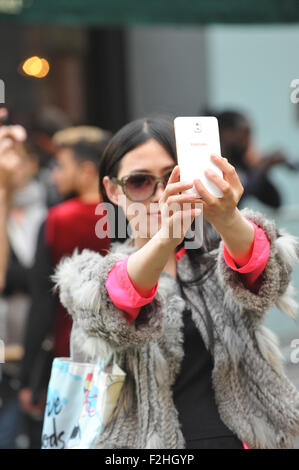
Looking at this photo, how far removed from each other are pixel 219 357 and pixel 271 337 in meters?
0.17

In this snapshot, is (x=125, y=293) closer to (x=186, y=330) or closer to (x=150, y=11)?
(x=186, y=330)

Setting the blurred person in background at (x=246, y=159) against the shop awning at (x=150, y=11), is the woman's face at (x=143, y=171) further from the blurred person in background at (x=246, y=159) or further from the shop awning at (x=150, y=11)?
the blurred person in background at (x=246, y=159)

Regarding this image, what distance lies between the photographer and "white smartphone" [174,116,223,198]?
68.9 inches

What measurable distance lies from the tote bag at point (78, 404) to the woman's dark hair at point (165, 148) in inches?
12.9

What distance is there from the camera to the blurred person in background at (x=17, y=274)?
4.09 metres

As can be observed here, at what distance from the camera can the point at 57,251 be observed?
3.81m

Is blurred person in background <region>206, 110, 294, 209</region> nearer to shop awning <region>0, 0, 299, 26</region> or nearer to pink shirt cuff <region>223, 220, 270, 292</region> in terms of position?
shop awning <region>0, 0, 299, 26</region>

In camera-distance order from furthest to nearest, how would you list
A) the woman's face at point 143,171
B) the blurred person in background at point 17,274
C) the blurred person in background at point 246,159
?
the blurred person in background at point 246,159 < the blurred person in background at point 17,274 < the woman's face at point 143,171

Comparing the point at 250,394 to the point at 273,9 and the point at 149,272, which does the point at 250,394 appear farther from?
the point at 273,9

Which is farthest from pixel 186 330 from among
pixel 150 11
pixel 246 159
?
pixel 246 159

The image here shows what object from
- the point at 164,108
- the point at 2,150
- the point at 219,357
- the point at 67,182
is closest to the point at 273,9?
the point at 67,182

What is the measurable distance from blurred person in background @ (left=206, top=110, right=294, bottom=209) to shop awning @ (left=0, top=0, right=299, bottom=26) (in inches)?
36.9

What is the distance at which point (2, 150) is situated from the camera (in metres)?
2.82

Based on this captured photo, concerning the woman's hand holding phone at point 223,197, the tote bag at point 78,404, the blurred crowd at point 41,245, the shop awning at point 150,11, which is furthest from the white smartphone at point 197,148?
the shop awning at point 150,11
